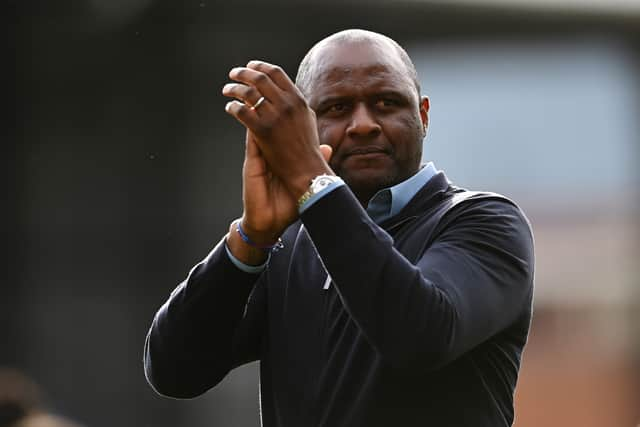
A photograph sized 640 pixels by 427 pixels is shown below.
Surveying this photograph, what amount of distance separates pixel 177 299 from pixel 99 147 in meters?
8.20

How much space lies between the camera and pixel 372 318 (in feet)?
6.34

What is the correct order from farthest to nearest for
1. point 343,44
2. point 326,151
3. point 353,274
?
point 343,44 → point 326,151 → point 353,274

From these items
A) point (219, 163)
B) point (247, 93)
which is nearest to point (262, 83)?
point (247, 93)

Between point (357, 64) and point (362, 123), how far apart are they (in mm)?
135

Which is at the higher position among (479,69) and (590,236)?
(479,69)

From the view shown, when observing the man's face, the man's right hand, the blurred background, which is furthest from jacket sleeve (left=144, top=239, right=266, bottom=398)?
the blurred background

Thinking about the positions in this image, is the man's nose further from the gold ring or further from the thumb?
the gold ring

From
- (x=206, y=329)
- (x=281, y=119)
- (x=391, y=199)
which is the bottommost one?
(x=206, y=329)

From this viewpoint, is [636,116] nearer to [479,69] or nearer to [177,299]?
[479,69]

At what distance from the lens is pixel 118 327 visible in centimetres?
980

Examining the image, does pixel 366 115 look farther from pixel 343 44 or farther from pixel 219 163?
pixel 219 163

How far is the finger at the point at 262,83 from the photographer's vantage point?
198 centimetres

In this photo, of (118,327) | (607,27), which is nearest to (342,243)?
(118,327)

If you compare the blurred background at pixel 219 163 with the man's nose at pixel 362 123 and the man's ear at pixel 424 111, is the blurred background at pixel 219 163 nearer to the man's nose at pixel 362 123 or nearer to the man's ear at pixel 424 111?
the man's ear at pixel 424 111
